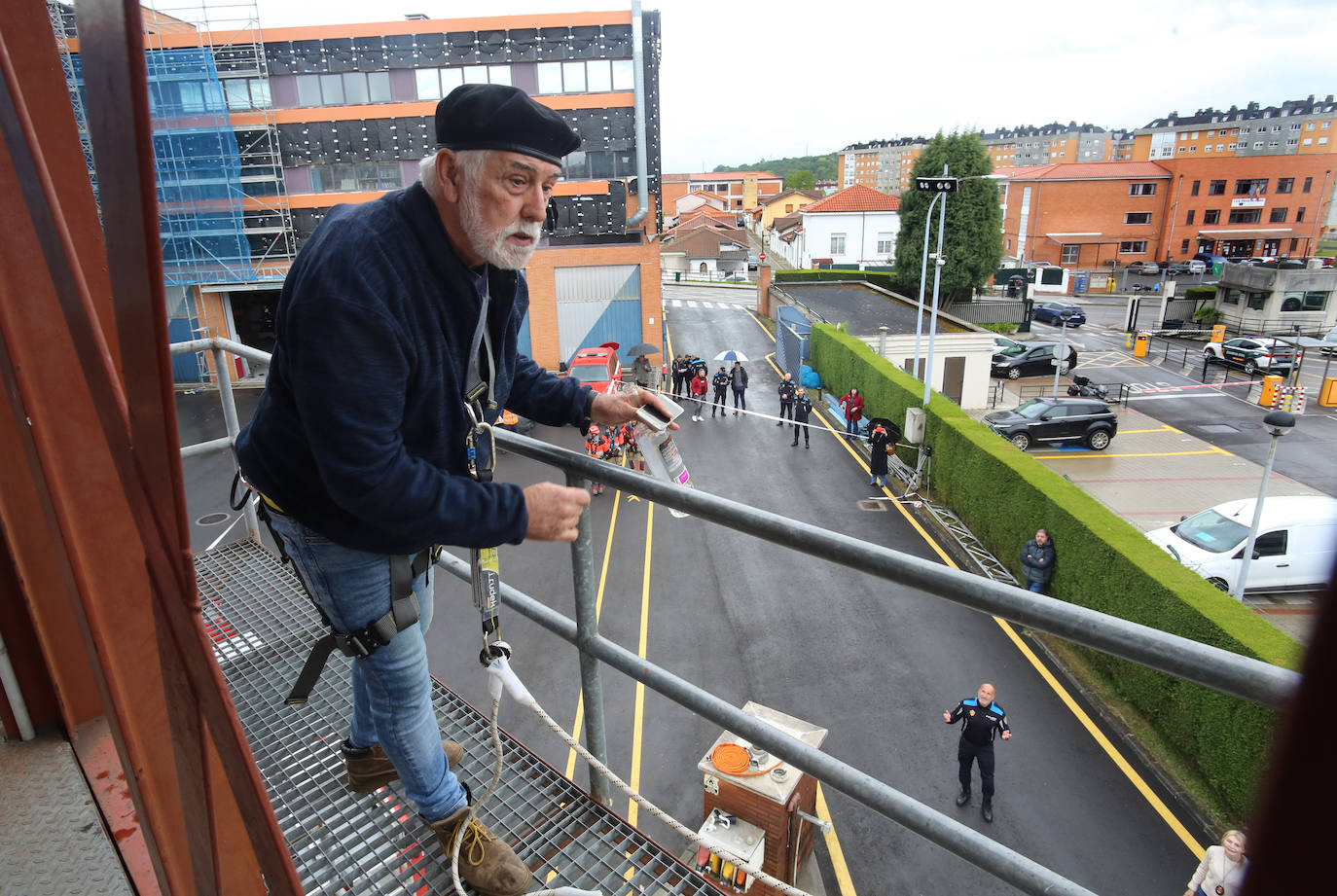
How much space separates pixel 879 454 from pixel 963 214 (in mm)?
23582

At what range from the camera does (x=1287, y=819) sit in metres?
0.32

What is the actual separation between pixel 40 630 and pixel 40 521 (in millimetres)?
295

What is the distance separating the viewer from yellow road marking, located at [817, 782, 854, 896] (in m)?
→ 7.15

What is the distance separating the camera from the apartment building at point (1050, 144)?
107062 mm

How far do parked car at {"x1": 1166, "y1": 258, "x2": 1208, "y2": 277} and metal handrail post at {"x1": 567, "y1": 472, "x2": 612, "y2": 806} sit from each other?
5915cm

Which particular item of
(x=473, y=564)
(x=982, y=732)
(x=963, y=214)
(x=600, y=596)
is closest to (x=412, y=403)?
(x=473, y=564)

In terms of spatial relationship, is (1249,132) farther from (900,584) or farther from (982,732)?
(900,584)

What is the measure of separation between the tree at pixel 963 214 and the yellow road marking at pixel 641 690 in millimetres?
25635

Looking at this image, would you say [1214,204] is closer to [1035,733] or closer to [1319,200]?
[1319,200]

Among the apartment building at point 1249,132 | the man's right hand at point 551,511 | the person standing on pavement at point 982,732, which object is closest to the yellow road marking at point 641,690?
the person standing on pavement at point 982,732

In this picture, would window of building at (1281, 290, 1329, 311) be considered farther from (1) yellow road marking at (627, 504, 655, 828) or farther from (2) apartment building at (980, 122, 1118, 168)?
(2) apartment building at (980, 122, 1118, 168)

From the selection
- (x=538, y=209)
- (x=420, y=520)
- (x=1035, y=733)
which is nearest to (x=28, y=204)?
(x=420, y=520)

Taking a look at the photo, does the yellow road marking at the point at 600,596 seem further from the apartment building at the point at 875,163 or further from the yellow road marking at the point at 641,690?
the apartment building at the point at 875,163

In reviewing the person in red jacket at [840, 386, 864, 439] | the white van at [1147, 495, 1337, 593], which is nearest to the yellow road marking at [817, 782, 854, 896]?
the white van at [1147, 495, 1337, 593]
